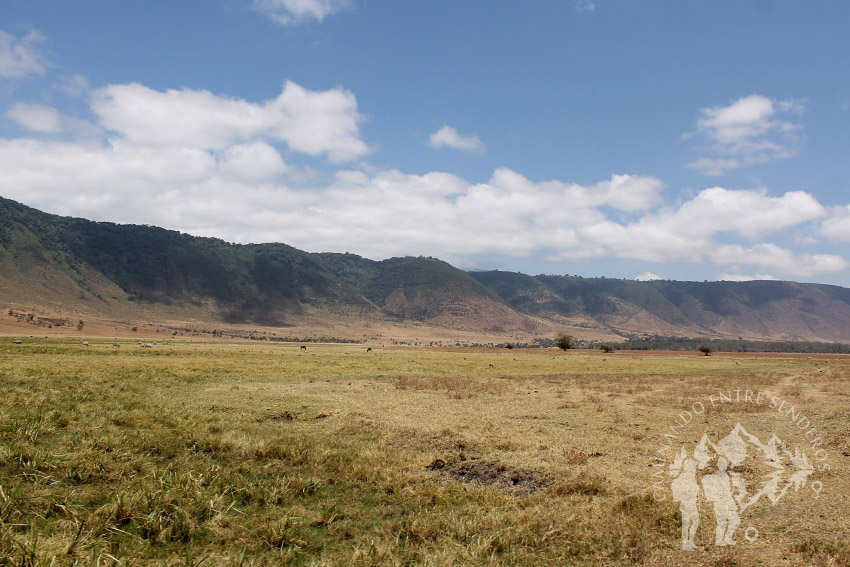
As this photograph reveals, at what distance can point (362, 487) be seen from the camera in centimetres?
952

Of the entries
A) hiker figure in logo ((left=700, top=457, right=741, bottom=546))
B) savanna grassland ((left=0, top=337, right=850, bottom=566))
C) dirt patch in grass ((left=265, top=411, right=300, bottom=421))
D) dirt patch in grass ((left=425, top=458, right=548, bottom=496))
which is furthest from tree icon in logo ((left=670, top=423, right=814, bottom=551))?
dirt patch in grass ((left=265, top=411, right=300, bottom=421))

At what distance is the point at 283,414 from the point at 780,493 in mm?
14619

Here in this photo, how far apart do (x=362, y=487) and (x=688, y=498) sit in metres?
6.42

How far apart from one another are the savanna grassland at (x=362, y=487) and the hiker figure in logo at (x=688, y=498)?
0.18 metres

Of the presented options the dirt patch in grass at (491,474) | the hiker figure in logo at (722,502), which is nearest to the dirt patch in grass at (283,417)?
the dirt patch in grass at (491,474)

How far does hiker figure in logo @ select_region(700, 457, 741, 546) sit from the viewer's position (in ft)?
24.2

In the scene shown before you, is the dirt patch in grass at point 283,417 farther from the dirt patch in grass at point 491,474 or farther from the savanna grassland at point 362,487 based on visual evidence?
the dirt patch in grass at point 491,474

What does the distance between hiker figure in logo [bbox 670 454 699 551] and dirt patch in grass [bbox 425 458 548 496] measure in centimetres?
261

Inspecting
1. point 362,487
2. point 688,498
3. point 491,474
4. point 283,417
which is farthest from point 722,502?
Answer: point 283,417

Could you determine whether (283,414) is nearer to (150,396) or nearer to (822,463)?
(150,396)

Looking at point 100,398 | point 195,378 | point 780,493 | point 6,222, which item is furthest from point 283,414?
Result: point 6,222

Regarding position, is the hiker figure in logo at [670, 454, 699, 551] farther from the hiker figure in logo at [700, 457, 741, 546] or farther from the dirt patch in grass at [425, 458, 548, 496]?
the dirt patch in grass at [425, 458, 548, 496]

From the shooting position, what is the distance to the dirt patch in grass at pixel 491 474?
9859mm

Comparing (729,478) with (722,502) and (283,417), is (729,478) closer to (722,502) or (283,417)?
(722,502)
